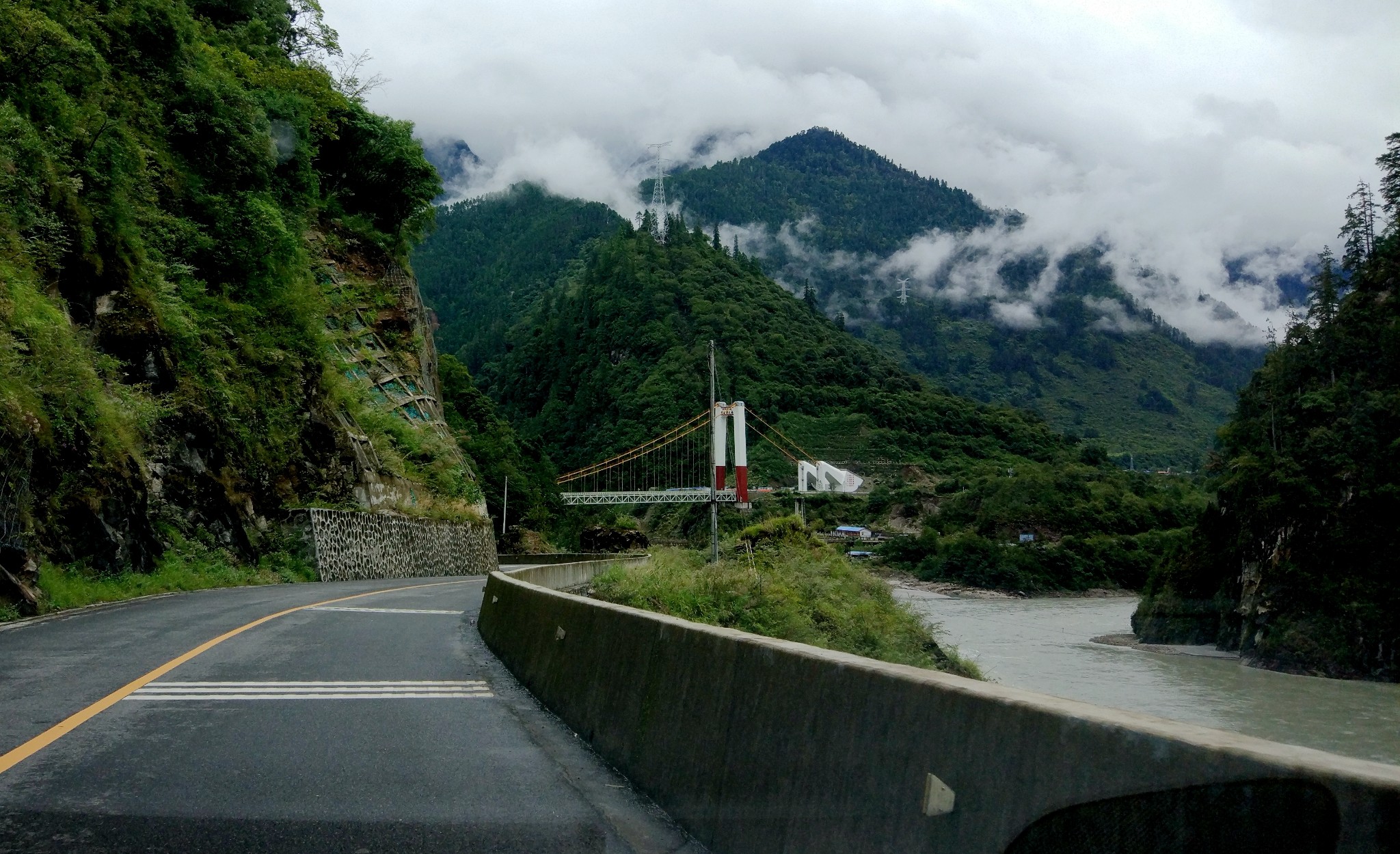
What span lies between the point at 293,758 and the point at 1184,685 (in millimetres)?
51148

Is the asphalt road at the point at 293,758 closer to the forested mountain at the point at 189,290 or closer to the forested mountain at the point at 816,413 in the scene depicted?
the forested mountain at the point at 189,290

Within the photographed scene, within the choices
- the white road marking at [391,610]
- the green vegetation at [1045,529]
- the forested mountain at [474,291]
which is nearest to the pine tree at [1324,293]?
the green vegetation at [1045,529]

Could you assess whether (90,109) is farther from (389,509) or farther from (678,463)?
(678,463)

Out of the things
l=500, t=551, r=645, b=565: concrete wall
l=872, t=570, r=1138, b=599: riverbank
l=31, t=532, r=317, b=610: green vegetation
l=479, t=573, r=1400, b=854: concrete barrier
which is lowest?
l=872, t=570, r=1138, b=599: riverbank

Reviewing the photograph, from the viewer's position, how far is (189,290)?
91.7ft

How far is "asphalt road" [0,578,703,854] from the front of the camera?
508 centimetres

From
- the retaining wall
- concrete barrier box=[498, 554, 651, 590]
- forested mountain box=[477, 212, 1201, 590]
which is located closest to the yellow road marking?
concrete barrier box=[498, 554, 651, 590]

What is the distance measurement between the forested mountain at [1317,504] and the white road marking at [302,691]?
58145 millimetres

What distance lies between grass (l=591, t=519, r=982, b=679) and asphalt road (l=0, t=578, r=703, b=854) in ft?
20.5

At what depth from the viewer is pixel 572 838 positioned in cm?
523

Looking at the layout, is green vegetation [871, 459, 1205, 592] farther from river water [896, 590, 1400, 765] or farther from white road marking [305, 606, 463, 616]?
white road marking [305, 606, 463, 616]

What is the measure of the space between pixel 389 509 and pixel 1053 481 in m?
81.0

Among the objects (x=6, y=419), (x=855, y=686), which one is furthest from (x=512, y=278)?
(x=855, y=686)

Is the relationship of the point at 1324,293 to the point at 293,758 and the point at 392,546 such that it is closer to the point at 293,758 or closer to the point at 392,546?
the point at 392,546
